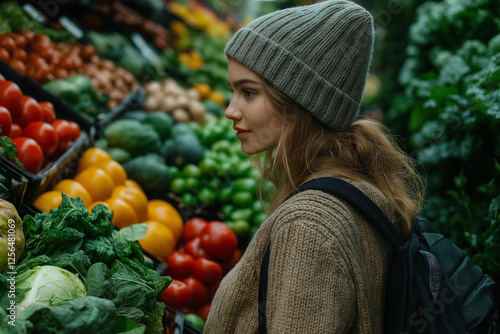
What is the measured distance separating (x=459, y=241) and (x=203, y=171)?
2006 millimetres

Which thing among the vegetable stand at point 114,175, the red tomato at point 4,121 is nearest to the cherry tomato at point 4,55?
the vegetable stand at point 114,175

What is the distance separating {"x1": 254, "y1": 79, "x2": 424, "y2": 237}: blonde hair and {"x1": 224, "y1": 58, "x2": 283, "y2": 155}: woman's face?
3 cm

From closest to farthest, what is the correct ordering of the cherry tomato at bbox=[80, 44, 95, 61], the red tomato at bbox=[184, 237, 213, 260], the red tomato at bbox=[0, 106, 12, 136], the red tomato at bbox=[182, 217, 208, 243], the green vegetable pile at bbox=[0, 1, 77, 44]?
the red tomato at bbox=[0, 106, 12, 136] → the red tomato at bbox=[184, 237, 213, 260] → the red tomato at bbox=[182, 217, 208, 243] → the green vegetable pile at bbox=[0, 1, 77, 44] → the cherry tomato at bbox=[80, 44, 95, 61]

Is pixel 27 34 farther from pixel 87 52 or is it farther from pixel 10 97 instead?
pixel 10 97

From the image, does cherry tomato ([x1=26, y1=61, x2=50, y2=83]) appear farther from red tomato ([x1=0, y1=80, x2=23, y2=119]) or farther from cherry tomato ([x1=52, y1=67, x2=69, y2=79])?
red tomato ([x1=0, y1=80, x2=23, y2=119])

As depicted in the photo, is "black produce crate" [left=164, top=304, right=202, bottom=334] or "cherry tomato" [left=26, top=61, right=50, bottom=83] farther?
"cherry tomato" [left=26, top=61, right=50, bottom=83]

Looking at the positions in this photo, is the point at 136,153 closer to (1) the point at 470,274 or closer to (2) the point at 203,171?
(2) the point at 203,171

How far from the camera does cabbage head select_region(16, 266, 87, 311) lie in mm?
1326

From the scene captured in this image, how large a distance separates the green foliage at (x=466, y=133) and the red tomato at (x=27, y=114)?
7.23 feet

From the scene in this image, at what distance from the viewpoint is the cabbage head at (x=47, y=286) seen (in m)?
1.33

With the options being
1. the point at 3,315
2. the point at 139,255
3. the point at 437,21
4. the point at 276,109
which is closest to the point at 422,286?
the point at 276,109

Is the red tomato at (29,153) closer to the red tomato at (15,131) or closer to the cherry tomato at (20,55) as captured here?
the red tomato at (15,131)

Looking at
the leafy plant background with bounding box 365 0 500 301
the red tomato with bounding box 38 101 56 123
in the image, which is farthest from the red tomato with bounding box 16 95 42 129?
the leafy plant background with bounding box 365 0 500 301

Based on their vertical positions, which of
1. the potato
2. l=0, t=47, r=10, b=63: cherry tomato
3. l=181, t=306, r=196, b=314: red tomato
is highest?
l=0, t=47, r=10, b=63: cherry tomato
